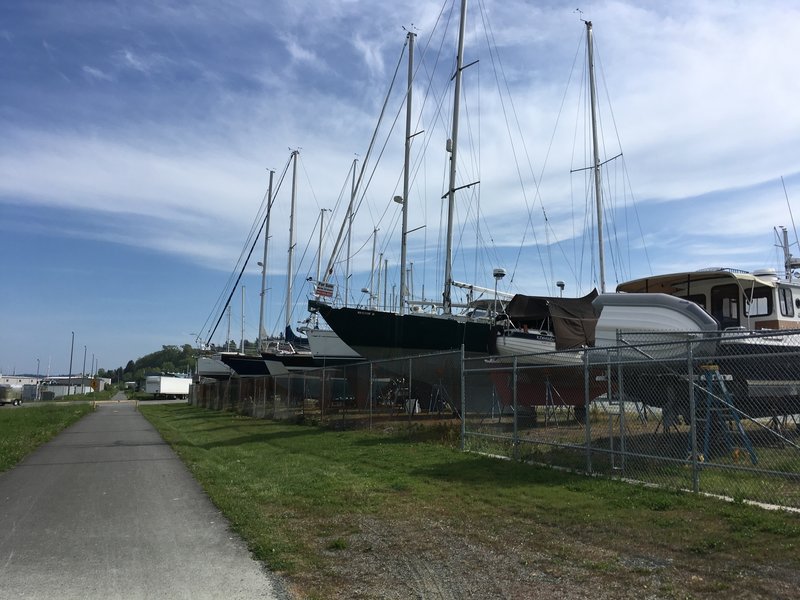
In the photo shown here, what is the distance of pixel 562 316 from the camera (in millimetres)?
21266

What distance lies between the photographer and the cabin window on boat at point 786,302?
14.6 metres

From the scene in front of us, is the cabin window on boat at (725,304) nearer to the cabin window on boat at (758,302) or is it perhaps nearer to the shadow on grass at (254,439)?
the cabin window on boat at (758,302)

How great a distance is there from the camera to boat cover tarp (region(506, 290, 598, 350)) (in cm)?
2012

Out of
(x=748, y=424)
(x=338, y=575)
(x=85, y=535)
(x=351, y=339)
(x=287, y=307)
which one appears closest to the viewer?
(x=338, y=575)

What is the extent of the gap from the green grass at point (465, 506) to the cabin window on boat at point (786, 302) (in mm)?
7634

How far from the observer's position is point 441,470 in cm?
A: 1112

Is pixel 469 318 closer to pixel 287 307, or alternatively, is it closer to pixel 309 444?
pixel 309 444

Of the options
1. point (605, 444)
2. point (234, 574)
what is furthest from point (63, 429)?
point (234, 574)

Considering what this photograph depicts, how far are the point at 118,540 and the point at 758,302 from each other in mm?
13493

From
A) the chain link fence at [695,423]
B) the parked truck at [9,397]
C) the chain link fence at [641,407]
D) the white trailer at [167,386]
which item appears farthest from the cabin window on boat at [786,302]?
the white trailer at [167,386]

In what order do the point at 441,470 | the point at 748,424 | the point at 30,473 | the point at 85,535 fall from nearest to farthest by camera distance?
the point at 85,535 → the point at 441,470 → the point at 30,473 → the point at 748,424

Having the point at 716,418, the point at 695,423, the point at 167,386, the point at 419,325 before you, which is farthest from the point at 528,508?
the point at 167,386

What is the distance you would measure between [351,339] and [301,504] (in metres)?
14.9

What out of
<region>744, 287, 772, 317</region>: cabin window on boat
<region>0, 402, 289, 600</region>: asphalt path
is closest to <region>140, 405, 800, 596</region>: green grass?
<region>0, 402, 289, 600</region>: asphalt path
